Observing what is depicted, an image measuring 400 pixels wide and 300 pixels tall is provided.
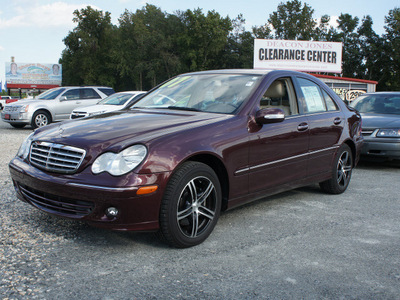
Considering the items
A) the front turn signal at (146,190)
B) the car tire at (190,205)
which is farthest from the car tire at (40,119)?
the front turn signal at (146,190)

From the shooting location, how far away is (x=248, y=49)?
237ft

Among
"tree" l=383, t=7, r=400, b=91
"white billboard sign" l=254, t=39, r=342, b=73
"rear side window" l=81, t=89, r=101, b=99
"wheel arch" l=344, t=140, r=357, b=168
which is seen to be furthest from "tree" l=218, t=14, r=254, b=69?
"wheel arch" l=344, t=140, r=357, b=168

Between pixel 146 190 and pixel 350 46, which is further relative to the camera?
pixel 350 46

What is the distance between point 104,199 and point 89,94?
1385 cm

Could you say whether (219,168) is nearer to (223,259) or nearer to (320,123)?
(223,259)

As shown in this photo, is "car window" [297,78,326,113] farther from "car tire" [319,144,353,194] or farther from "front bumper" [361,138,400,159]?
"front bumper" [361,138,400,159]

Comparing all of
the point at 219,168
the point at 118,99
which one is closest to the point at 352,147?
the point at 219,168

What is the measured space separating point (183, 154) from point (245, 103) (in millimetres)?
1115

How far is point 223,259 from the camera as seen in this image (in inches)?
132

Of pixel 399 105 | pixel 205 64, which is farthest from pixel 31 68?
pixel 399 105

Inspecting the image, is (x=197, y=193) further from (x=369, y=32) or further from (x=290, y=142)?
(x=369, y=32)

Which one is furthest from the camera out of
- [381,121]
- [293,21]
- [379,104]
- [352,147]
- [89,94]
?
[293,21]

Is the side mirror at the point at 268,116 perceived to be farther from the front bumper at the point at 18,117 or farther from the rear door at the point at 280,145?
the front bumper at the point at 18,117

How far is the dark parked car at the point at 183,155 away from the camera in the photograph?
10.7ft
